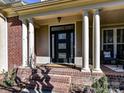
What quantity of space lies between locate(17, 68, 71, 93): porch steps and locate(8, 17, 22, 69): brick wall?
4.49 ft

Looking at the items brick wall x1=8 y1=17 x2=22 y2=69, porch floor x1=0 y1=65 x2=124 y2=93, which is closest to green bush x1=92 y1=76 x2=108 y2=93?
porch floor x1=0 y1=65 x2=124 y2=93

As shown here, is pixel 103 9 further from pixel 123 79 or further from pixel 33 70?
pixel 33 70

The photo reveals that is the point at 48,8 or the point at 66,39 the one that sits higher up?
the point at 48,8

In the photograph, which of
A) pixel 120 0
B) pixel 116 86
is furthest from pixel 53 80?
pixel 120 0

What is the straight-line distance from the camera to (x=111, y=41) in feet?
32.3

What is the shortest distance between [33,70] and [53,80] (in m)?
1.41

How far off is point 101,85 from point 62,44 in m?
4.89

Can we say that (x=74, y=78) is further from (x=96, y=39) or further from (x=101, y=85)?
(x=96, y=39)

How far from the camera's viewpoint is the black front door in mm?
10047

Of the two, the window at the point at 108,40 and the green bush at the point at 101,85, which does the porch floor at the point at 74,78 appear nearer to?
the green bush at the point at 101,85

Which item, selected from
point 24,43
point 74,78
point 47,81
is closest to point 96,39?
point 74,78

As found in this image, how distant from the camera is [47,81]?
23.4ft

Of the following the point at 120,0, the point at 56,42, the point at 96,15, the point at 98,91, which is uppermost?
the point at 120,0

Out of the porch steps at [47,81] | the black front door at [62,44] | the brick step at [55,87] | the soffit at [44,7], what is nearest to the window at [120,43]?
the black front door at [62,44]
